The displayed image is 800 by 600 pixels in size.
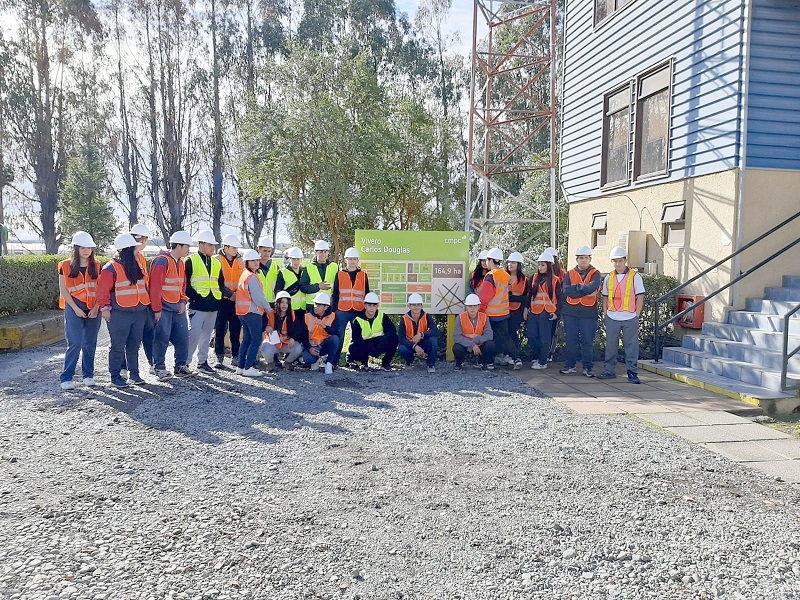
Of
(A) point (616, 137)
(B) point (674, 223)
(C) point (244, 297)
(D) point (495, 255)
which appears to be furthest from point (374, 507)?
(A) point (616, 137)

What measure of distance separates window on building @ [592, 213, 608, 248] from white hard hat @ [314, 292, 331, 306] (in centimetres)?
702

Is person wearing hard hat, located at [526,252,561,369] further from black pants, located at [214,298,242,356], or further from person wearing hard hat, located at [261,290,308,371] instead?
black pants, located at [214,298,242,356]

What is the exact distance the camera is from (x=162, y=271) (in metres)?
8.17

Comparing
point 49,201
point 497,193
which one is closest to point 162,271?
point 497,193

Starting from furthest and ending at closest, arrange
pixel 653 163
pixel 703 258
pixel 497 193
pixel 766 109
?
pixel 497 193, pixel 653 163, pixel 703 258, pixel 766 109

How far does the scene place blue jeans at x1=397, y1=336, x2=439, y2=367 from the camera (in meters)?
9.32

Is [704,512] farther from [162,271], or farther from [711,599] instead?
[162,271]

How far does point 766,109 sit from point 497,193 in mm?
24434

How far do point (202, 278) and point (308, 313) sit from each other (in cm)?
163

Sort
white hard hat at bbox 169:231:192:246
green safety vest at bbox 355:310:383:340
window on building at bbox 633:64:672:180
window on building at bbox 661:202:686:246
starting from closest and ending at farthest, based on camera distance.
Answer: white hard hat at bbox 169:231:192:246 → green safety vest at bbox 355:310:383:340 → window on building at bbox 661:202:686:246 → window on building at bbox 633:64:672:180

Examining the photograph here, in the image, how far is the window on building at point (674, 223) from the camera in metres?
10.5

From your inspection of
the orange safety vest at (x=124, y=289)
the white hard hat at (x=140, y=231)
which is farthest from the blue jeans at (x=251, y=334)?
the white hard hat at (x=140, y=231)

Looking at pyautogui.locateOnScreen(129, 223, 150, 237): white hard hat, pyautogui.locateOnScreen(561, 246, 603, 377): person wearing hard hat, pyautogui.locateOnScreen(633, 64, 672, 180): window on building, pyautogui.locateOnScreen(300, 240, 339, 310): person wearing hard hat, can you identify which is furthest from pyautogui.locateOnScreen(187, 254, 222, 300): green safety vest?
pyautogui.locateOnScreen(633, 64, 672, 180): window on building

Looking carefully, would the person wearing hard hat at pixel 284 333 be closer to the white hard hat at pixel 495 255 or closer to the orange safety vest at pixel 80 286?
the orange safety vest at pixel 80 286
